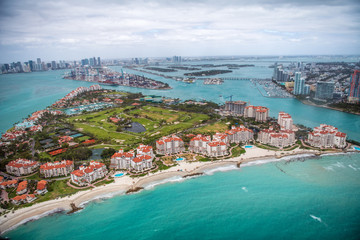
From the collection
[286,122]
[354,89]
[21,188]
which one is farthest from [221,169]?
[354,89]

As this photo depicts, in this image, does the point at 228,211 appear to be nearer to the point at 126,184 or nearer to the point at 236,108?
the point at 126,184

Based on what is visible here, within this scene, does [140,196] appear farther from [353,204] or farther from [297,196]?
[353,204]

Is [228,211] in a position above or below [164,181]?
below

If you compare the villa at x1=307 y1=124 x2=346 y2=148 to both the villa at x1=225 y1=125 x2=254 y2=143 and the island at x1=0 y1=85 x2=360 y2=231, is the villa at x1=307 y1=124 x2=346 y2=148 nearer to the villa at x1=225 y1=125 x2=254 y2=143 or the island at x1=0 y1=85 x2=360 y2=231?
the island at x1=0 y1=85 x2=360 y2=231

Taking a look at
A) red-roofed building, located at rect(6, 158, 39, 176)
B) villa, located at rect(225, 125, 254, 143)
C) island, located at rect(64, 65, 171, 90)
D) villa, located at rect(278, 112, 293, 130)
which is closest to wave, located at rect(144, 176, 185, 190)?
villa, located at rect(225, 125, 254, 143)

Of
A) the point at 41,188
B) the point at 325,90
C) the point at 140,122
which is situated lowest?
the point at 41,188

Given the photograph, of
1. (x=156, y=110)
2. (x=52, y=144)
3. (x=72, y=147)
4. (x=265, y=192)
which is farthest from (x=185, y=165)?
(x=156, y=110)

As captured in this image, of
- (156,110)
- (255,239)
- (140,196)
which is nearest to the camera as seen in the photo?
(255,239)

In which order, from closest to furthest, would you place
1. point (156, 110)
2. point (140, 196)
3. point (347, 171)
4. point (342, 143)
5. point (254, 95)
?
point (140, 196) < point (347, 171) < point (342, 143) < point (156, 110) < point (254, 95)
